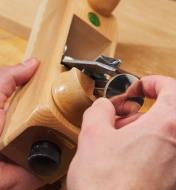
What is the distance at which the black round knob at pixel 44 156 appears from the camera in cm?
49

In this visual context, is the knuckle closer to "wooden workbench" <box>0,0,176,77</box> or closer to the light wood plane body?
the light wood plane body

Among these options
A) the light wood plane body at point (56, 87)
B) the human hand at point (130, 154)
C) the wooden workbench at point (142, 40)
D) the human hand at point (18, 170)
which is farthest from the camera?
the wooden workbench at point (142, 40)

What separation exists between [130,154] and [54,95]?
0.46ft

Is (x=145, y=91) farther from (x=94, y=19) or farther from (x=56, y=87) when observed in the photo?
(x=94, y=19)

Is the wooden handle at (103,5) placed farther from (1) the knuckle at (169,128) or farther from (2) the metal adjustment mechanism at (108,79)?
(1) the knuckle at (169,128)

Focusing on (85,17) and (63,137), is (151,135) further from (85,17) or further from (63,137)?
(85,17)

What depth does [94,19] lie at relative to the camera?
26.6 inches

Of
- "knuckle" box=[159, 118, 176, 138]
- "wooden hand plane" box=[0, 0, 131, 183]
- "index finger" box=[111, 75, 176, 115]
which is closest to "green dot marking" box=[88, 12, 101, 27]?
"wooden hand plane" box=[0, 0, 131, 183]

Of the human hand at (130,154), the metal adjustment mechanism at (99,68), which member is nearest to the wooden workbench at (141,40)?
the metal adjustment mechanism at (99,68)

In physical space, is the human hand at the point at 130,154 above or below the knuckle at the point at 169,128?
below

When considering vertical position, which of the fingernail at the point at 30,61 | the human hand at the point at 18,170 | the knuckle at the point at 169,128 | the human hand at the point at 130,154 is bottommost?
the human hand at the point at 18,170

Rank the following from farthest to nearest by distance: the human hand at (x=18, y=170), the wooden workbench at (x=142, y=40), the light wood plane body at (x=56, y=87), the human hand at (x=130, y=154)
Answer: the wooden workbench at (x=142, y=40), the human hand at (x=18, y=170), the light wood plane body at (x=56, y=87), the human hand at (x=130, y=154)

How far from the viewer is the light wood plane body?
49 cm

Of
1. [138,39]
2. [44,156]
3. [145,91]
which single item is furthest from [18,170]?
[138,39]
